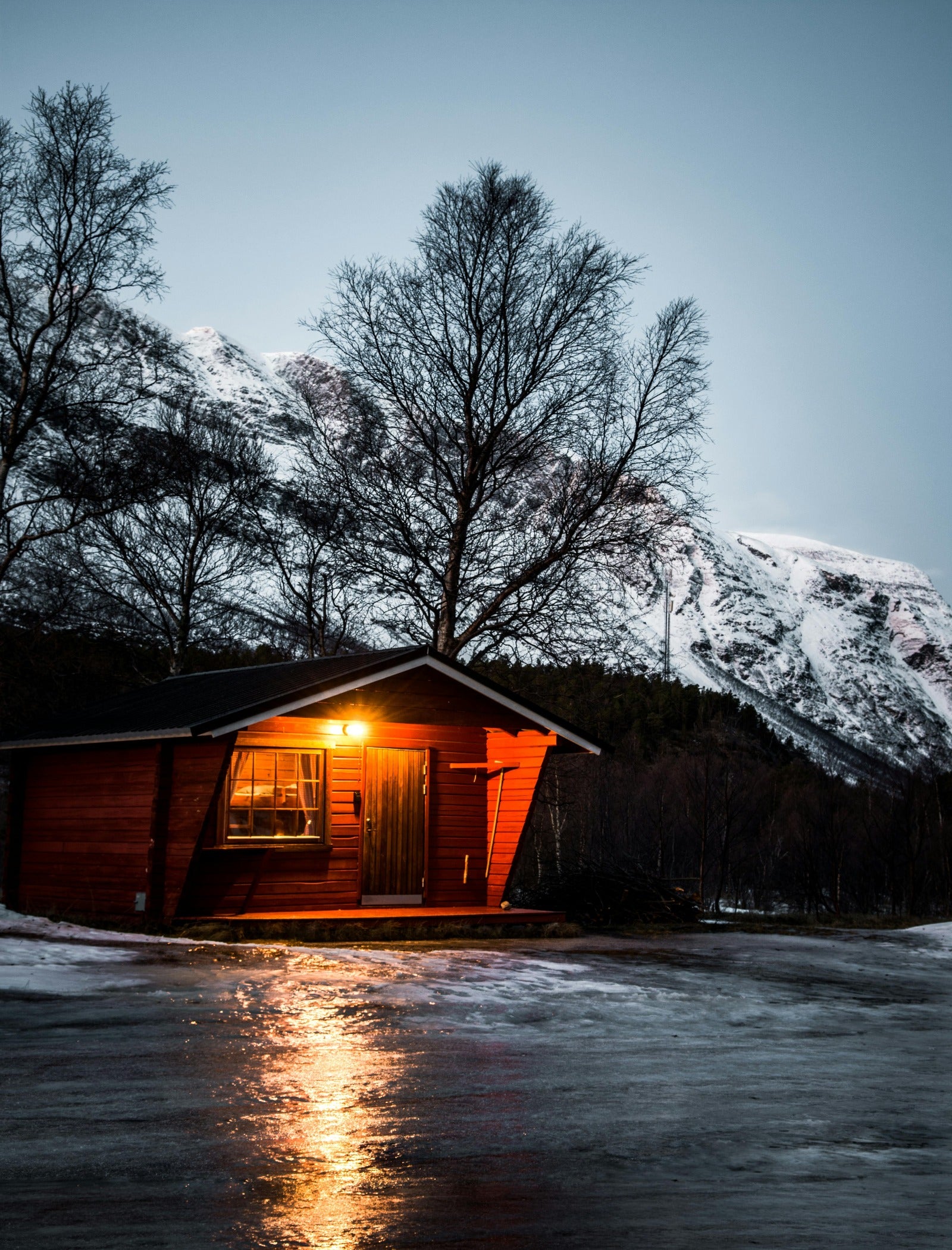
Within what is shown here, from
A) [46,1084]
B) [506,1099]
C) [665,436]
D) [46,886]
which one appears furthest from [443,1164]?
[665,436]

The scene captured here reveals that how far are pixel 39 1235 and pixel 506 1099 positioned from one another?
8.82 ft

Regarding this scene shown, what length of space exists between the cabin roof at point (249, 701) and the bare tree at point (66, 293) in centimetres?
344

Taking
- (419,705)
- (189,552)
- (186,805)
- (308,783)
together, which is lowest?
(186,805)

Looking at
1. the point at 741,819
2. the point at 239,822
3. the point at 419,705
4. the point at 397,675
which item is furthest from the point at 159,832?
the point at 741,819

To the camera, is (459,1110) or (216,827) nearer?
(459,1110)

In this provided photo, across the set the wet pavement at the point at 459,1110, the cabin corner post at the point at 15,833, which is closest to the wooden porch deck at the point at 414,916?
the wet pavement at the point at 459,1110

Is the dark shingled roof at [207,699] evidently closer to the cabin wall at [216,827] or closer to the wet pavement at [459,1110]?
the cabin wall at [216,827]

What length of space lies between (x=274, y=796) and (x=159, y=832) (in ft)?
5.04

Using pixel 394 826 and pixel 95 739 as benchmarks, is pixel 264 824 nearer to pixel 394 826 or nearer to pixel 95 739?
pixel 394 826

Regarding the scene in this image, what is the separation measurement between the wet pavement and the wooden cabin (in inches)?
135

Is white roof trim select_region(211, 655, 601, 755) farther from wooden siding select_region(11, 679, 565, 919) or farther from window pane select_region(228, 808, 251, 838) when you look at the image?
window pane select_region(228, 808, 251, 838)

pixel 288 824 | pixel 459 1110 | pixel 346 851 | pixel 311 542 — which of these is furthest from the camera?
pixel 311 542

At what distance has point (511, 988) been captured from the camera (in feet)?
33.2

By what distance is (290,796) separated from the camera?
15.2 m
